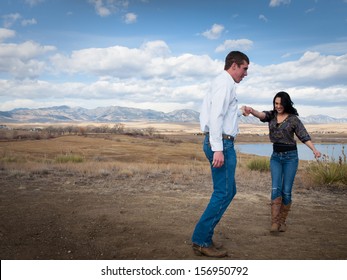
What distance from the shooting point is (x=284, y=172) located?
16.3 ft

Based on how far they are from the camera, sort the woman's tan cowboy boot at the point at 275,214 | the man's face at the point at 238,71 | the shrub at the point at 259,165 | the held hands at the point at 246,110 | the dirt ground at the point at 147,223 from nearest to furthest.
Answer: the man's face at the point at 238,71 < the dirt ground at the point at 147,223 < the held hands at the point at 246,110 < the woman's tan cowboy boot at the point at 275,214 < the shrub at the point at 259,165

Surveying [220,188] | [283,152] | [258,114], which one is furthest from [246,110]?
[220,188]

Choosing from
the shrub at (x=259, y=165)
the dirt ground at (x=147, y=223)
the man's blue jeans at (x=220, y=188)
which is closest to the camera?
the man's blue jeans at (x=220, y=188)

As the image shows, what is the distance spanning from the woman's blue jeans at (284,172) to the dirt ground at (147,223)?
548 mm

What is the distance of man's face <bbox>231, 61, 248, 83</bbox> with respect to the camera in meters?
3.90

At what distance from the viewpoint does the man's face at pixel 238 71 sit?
12.8 feet

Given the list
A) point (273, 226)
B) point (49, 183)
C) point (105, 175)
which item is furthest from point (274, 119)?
point (105, 175)

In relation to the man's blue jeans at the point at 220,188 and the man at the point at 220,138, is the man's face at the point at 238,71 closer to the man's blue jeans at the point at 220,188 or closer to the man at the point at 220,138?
the man at the point at 220,138

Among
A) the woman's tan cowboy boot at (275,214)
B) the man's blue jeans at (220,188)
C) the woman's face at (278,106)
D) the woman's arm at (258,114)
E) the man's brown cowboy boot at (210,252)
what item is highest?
the woman's face at (278,106)

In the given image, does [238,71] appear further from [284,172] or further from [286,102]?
[284,172]

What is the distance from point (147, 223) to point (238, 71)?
101 inches

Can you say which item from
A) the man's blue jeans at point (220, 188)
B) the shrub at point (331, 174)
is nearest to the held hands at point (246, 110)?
the man's blue jeans at point (220, 188)

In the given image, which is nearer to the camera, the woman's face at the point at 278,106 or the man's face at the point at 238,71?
the man's face at the point at 238,71

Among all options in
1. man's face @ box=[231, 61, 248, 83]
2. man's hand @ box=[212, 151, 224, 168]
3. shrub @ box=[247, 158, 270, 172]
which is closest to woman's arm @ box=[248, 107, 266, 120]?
man's face @ box=[231, 61, 248, 83]
